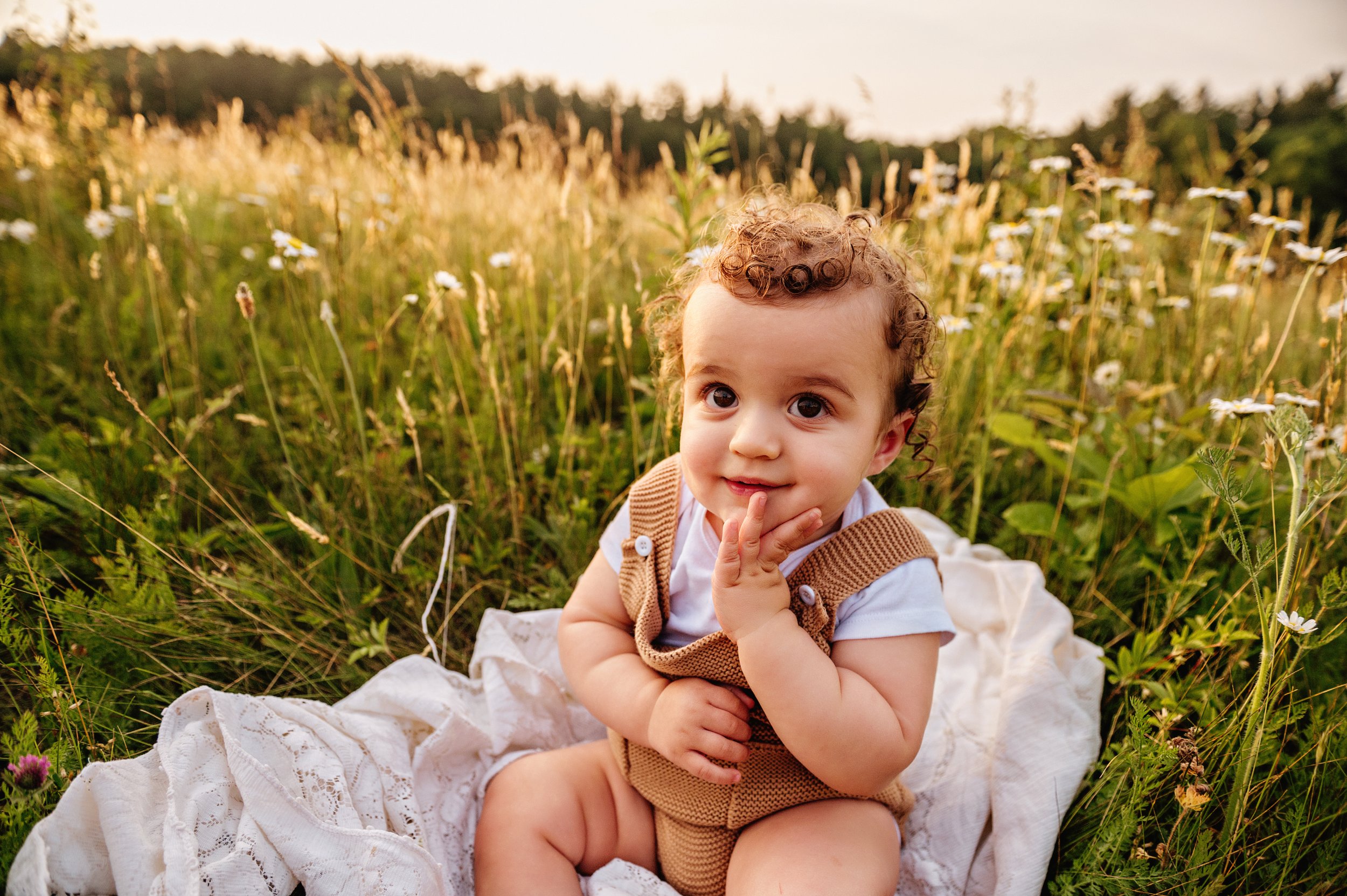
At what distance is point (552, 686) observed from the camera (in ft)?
5.49

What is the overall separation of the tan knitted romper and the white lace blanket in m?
0.11

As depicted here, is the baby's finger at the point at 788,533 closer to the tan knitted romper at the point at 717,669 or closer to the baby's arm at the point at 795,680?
the baby's arm at the point at 795,680

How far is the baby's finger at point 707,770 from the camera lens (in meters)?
1.21

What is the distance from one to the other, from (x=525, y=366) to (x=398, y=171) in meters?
0.69

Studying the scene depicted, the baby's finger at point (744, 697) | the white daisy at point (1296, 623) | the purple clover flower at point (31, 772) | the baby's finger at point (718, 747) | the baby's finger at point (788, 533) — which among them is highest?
the baby's finger at point (788, 533)

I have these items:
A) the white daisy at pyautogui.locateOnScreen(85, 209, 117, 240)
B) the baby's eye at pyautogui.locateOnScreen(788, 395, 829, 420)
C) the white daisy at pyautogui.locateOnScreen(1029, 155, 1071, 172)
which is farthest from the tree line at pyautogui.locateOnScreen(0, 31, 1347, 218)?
the baby's eye at pyautogui.locateOnScreen(788, 395, 829, 420)

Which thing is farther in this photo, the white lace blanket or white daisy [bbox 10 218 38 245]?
white daisy [bbox 10 218 38 245]

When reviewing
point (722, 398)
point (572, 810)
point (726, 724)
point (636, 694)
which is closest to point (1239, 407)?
point (722, 398)

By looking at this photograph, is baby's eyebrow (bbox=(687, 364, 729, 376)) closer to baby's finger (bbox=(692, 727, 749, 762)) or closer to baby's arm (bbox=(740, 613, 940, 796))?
baby's arm (bbox=(740, 613, 940, 796))

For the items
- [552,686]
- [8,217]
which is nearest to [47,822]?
[552,686]

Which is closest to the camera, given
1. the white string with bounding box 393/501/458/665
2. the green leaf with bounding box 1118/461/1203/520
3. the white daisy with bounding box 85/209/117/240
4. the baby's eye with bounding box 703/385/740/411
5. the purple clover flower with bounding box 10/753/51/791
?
the purple clover flower with bounding box 10/753/51/791

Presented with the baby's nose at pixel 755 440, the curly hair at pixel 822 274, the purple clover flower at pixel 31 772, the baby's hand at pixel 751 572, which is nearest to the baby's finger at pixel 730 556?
the baby's hand at pixel 751 572

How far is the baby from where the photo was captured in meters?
1.12

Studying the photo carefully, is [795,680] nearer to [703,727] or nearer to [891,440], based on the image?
[703,727]
